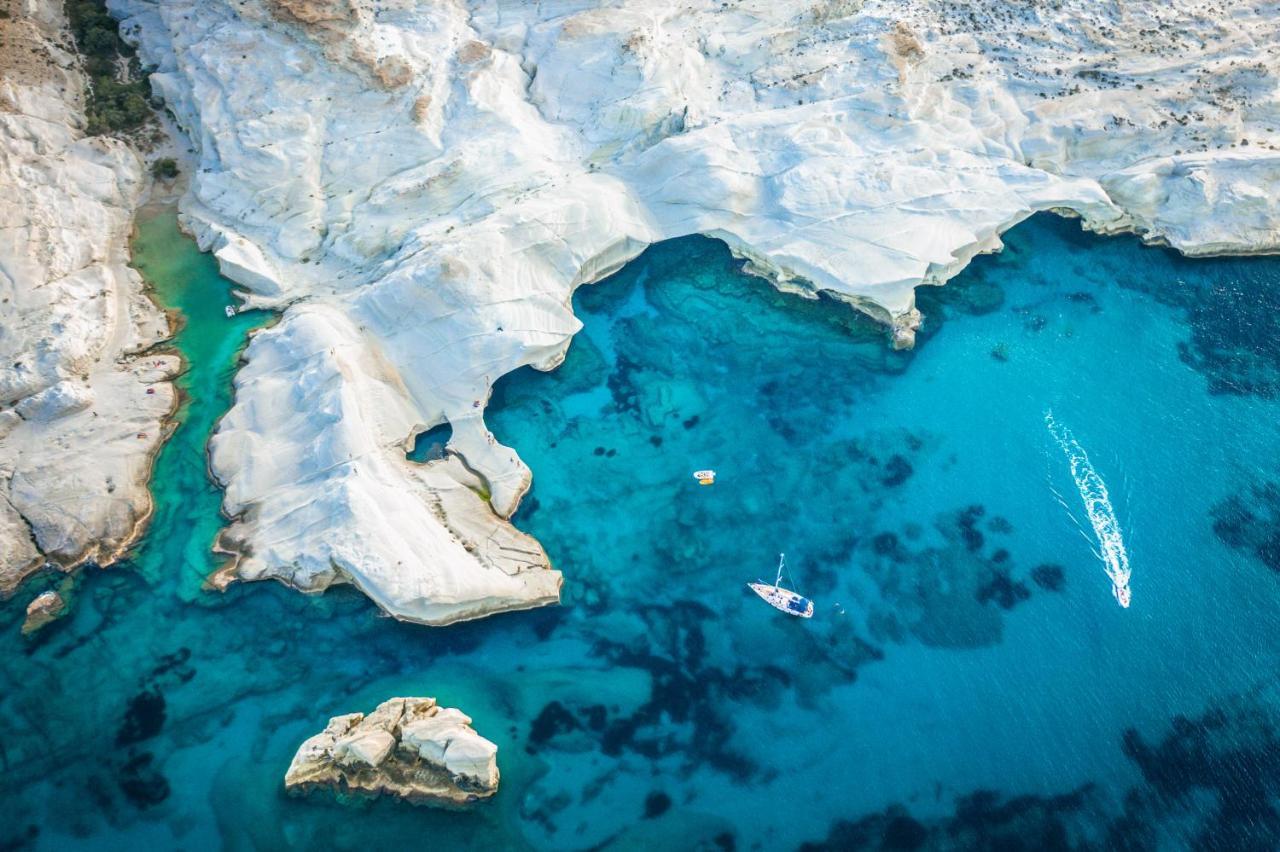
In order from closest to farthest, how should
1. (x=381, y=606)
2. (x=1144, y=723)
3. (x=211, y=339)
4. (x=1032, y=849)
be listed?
(x=1032, y=849) → (x=1144, y=723) → (x=381, y=606) → (x=211, y=339)

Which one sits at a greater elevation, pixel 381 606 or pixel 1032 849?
pixel 381 606

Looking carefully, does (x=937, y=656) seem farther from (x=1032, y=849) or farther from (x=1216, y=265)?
(x=1216, y=265)

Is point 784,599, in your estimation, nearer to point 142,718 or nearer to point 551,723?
point 551,723

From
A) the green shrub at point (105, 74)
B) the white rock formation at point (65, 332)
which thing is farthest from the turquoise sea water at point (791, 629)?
the green shrub at point (105, 74)

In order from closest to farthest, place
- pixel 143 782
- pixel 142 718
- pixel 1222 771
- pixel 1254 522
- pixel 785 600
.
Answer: pixel 1222 771 < pixel 143 782 < pixel 142 718 < pixel 785 600 < pixel 1254 522

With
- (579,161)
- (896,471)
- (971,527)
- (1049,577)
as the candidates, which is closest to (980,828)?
(1049,577)

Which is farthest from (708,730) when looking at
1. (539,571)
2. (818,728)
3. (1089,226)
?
(1089,226)

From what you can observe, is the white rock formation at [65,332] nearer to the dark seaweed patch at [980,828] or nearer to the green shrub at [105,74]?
the green shrub at [105,74]
